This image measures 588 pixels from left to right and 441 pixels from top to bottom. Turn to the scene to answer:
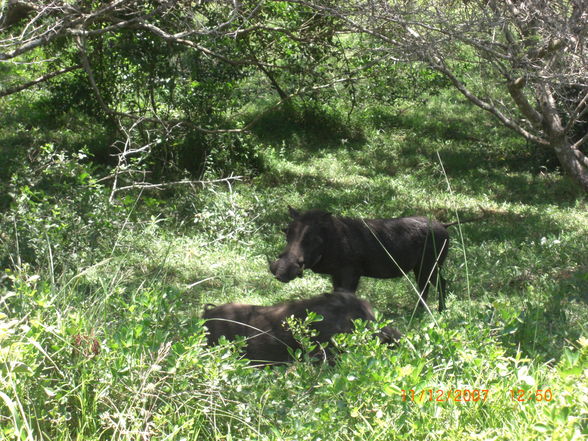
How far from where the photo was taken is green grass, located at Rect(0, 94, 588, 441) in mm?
3277

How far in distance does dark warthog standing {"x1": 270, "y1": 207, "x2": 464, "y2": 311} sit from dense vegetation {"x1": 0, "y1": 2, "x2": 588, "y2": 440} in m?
0.39

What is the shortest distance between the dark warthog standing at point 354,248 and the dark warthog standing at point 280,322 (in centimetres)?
79

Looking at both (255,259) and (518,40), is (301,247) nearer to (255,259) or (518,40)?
(255,259)

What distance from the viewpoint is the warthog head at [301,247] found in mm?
6043

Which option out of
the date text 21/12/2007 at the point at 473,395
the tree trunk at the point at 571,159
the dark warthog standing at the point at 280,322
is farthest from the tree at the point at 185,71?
the date text 21/12/2007 at the point at 473,395

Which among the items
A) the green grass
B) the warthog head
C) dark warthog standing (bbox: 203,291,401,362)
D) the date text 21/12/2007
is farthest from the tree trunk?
the date text 21/12/2007

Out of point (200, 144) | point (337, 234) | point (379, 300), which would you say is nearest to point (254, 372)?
→ point (337, 234)

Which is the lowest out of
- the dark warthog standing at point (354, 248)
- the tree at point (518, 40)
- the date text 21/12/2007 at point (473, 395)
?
the dark warthog standing at point (354, 248)

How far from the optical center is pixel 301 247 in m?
6.27

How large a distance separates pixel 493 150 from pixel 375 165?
Result: 2469 mm

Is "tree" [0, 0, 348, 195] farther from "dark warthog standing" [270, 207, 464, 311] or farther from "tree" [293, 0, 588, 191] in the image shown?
"dark warthog standing" [270, 207, 464, 311]

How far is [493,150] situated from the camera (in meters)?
13.8

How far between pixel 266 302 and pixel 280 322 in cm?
157

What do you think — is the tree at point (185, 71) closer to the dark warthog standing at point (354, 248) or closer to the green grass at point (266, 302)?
the green grass at point (266, 302)
